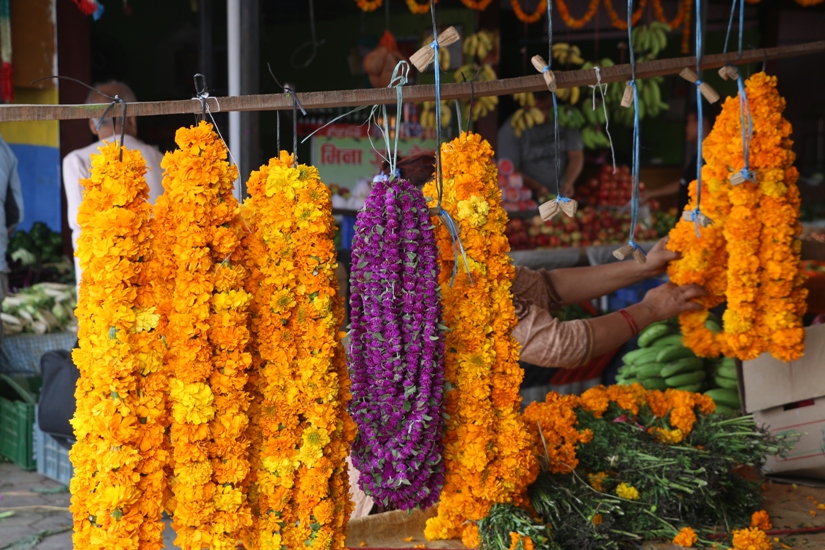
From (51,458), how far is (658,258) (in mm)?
3527

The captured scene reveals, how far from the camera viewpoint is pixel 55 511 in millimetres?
4598

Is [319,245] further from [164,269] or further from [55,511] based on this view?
[55,511]

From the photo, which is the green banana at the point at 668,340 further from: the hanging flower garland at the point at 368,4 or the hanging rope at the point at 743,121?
the hanging flower garland at the point at 368,4

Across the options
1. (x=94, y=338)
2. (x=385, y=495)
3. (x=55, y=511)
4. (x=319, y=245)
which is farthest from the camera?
(x=55, y=511)

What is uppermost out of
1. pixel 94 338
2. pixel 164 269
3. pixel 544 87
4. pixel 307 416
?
pixel 544 87

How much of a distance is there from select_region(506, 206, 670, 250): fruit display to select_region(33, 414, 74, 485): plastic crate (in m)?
3.68

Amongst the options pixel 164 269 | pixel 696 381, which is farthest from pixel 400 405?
pixel 696 381

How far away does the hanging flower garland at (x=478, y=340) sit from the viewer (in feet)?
8.79

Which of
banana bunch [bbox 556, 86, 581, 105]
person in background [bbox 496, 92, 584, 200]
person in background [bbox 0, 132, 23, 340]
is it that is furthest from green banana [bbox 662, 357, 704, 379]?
person in background [bbox 0, 132, 23, 340]

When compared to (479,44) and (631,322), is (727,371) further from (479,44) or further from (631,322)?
(479,44)

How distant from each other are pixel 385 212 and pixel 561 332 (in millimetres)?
1210

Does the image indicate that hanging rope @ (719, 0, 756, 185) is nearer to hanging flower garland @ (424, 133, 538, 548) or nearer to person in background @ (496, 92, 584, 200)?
hanging flower garland @ (424, 133, 538, 548)

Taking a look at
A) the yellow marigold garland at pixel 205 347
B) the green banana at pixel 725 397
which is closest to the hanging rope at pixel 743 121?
the green banana at pixel 725 397

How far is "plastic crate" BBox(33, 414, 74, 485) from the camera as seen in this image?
4.90m
